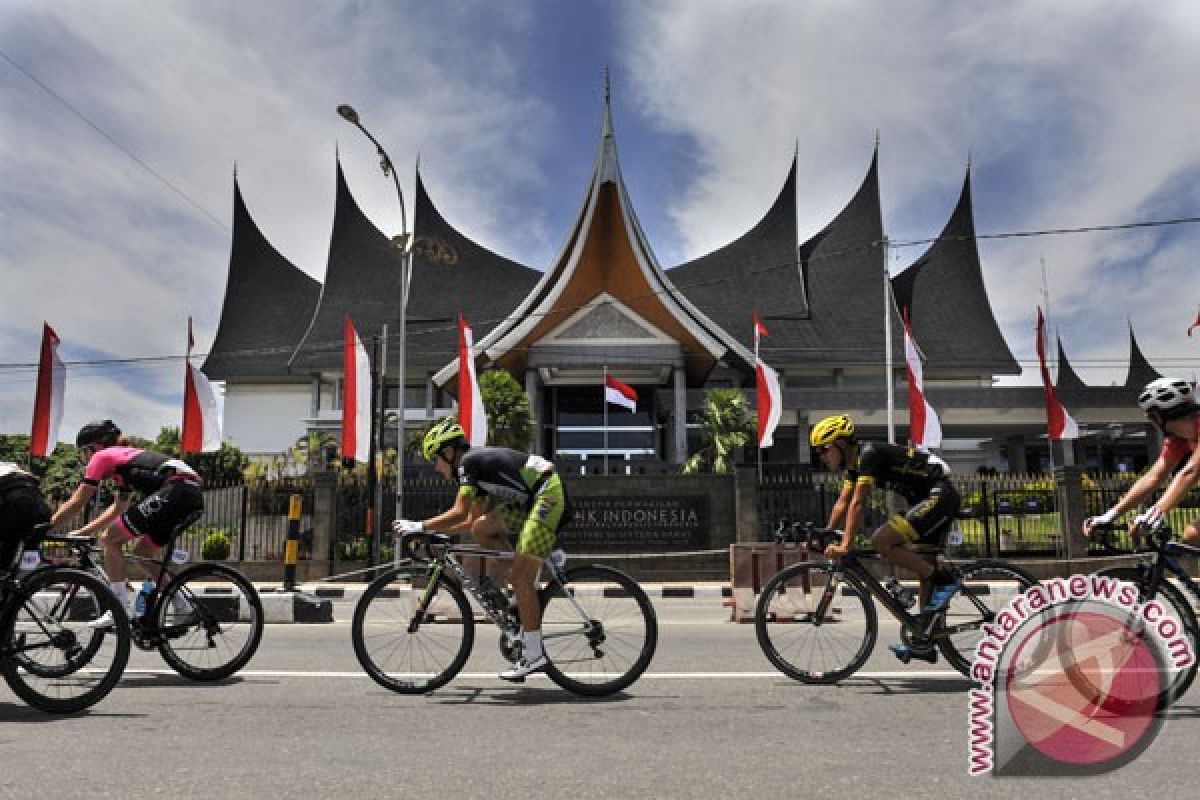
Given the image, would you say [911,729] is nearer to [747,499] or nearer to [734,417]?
[747,499]

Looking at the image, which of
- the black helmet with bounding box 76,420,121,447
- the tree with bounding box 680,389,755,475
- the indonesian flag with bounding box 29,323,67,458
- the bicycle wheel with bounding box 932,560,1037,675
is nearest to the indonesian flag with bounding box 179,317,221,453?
the indonesian flag with bounding box 29,323,67,458

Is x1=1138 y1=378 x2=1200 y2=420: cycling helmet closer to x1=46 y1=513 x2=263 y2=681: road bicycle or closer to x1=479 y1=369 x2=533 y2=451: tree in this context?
x1=46 y1=513 x2=263 y2=681: road bicycle

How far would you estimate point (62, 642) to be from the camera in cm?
436

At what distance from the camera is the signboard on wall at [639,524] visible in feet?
57.3

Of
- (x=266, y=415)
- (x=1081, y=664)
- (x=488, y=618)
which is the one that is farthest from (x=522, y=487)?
(x=266, y=415)

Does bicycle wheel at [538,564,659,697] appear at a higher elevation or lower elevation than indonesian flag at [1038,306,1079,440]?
lower

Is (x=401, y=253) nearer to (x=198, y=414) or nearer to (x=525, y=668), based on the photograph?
(x=198, y=414)

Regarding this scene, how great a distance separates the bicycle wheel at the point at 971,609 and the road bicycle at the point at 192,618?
395 centimetres

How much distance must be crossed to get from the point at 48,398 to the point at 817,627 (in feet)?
67.7

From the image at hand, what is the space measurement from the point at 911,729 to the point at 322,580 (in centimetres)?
1405

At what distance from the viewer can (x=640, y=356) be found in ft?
96.4

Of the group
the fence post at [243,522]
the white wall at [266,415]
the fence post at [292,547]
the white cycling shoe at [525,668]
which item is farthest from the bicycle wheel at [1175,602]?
the white wall at [266,415]

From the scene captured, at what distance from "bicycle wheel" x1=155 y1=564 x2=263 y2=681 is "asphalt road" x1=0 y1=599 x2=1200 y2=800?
0.44ft

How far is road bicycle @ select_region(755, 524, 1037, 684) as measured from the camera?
457 centimetres
